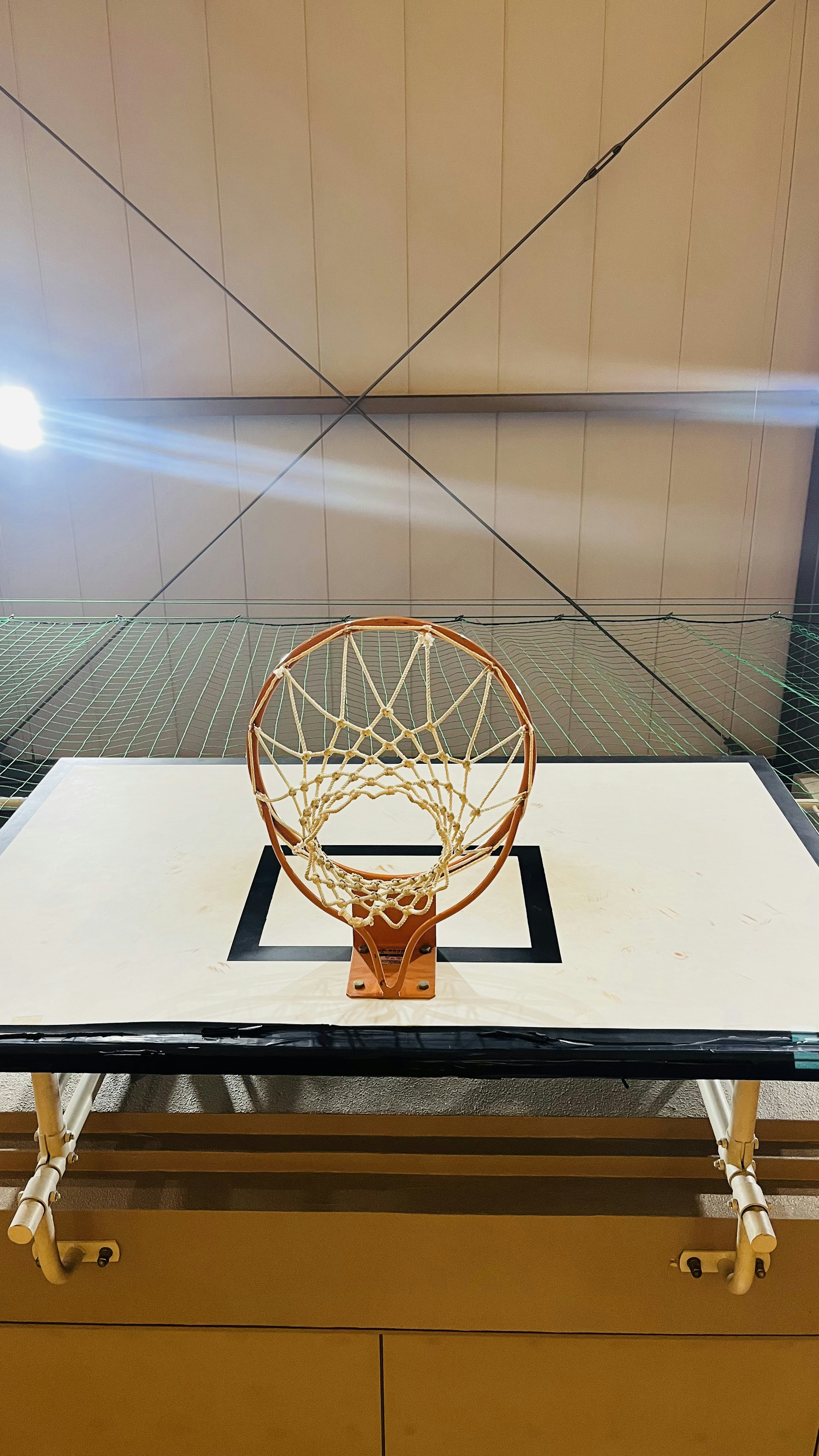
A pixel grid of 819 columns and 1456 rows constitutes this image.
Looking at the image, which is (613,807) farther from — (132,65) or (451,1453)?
(132,65)

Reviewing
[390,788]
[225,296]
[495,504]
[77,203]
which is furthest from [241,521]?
[390,788]

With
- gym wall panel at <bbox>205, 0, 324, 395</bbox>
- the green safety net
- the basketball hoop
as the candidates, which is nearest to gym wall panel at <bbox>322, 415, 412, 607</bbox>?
the green safety net

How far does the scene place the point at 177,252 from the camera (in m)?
3.35

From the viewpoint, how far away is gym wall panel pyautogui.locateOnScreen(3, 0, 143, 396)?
10.3 feet

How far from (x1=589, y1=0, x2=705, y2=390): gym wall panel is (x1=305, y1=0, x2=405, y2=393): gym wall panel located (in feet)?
2.39

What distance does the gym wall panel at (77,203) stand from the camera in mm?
3127

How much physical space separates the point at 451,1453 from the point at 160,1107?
85 centimetres

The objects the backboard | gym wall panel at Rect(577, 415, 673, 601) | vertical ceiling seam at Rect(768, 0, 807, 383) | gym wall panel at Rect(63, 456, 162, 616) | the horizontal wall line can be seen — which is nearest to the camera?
the backboard

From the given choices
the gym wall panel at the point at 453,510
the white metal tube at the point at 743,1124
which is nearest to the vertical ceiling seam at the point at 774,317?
the gym wall panel at the point at 453,510

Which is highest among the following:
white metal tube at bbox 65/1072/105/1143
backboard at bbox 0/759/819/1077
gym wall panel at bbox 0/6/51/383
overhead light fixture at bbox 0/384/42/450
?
gym wall panel at bbox 0/6/51/383

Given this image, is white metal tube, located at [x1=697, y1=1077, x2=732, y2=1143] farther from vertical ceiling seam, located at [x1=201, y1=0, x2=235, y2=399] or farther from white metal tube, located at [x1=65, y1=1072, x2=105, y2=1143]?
vertical ceiling seam, located at [x1=201, y1=0, x2=235, y2=399]

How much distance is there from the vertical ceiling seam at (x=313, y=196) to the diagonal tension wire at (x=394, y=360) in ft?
0.24

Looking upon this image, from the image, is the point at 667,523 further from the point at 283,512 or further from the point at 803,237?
the point at 283,512

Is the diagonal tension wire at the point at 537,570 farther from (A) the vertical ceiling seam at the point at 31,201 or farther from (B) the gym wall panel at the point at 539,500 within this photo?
(A) the vertical ceiling seam at the point at 31,201
